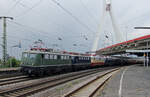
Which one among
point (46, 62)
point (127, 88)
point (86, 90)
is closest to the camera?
point (86, 90)

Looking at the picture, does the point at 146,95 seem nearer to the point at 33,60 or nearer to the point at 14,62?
the point at 33,60

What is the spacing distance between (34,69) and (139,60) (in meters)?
66.8

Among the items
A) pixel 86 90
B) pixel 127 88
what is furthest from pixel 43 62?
pixel 127 88

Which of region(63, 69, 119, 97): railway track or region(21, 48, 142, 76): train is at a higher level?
region(21, 48, 142, 76): train

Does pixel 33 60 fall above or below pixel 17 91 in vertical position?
above

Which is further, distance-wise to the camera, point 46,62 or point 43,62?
point 46,62

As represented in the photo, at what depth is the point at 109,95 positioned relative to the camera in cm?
951

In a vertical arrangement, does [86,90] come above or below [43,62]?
below

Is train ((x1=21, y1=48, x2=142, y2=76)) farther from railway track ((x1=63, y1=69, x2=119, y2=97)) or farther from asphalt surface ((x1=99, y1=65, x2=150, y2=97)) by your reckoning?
asphalt surface ((x1=99, y1=65, x2=150, y2=97))

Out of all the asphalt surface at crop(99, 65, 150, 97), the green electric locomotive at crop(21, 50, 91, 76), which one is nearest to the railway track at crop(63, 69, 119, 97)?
the asphalt surface at crop(99, 65, 150, 97)

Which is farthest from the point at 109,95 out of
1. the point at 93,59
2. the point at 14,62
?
the point at 14,62

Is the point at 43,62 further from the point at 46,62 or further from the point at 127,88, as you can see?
the point at 127,88

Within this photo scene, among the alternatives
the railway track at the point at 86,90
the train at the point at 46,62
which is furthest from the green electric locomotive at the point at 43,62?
the railway track at the point at 86,90

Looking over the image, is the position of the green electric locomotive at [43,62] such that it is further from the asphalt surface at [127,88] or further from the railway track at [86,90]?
the asphalt surface at [127,88]
